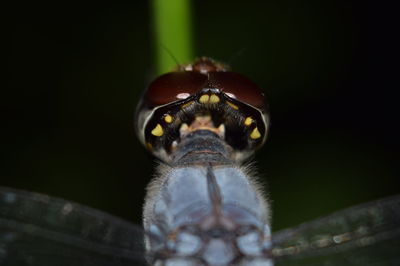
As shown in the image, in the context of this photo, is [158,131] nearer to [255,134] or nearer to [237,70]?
[255,134]

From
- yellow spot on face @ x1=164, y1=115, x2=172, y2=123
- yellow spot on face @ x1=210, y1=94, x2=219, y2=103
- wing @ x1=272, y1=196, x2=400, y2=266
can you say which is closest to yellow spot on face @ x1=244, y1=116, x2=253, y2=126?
yellow spot on face @ x1=210, y1=94, x2=219, y2=103

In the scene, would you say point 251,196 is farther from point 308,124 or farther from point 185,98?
point 308,124

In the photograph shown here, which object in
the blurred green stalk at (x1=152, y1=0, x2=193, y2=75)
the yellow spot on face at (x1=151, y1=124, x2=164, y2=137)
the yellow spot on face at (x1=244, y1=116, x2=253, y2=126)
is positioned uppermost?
the blurred green stalk at (x1=152, y1=0, x2=193, y2=75)

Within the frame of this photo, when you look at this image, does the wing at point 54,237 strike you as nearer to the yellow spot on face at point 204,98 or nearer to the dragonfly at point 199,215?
the dragonfly at point 199,215

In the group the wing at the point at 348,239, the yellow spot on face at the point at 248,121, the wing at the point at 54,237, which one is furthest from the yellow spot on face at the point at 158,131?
the wing at the point at 348,239

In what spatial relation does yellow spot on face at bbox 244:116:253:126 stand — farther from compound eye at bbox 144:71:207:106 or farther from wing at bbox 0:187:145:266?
wing at bbox 0:187:145:266

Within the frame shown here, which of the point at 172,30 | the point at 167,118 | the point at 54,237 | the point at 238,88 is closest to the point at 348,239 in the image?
the point at 238,88

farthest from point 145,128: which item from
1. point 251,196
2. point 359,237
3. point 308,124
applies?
point 308,124
